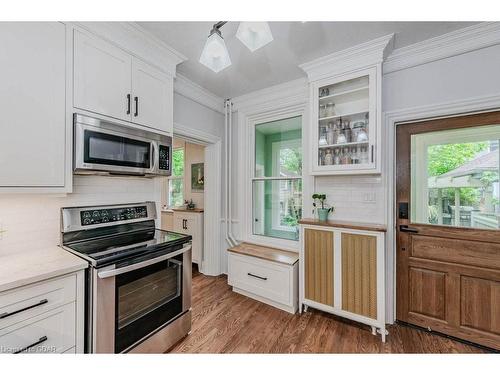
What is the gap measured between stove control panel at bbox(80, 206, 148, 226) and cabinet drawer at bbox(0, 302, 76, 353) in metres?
0.65

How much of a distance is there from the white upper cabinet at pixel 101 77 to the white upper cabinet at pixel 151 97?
0.07 m

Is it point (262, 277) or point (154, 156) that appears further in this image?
point (262, 277)

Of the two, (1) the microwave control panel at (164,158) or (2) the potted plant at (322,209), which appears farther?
(2) the potted plant at (322,209)

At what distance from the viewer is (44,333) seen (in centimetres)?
118

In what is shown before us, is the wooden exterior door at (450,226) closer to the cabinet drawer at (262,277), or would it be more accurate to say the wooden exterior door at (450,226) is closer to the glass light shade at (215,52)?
the cabinet drawer at (262,277)

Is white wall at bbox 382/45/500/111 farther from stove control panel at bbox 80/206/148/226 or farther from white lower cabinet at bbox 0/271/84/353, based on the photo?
white lower cabinet at bbox 0/271/84/353

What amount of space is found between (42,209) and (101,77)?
3.41 ft

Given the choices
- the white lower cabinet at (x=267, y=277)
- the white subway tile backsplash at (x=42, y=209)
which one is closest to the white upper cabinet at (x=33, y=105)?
the white subway tile backsplash at (x=42, y=209)

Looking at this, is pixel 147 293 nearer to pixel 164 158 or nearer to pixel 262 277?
pixel 164 158

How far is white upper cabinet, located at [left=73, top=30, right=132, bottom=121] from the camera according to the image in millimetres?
1519

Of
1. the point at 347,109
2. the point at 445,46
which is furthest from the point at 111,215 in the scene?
the point at 445,46

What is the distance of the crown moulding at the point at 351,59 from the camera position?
6.39ft

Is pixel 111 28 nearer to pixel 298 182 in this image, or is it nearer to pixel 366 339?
pixel 298 182

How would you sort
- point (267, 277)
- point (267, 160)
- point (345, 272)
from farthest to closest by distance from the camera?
point (267, 160) < point (267, 277) < point (345, 272)
